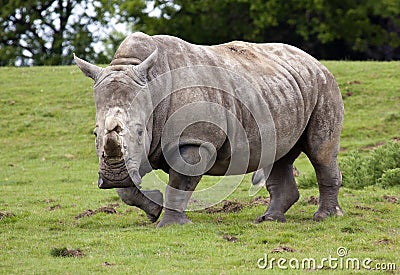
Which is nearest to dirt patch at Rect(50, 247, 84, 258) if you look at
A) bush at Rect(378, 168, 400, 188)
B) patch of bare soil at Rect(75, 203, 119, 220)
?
patch of bare soil at Rect(75, 203, 119, 220)

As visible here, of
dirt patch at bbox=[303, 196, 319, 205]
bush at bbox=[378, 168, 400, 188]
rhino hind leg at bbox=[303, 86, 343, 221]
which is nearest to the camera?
rhino hind leg at bbox=[303, 86, 343, 221]

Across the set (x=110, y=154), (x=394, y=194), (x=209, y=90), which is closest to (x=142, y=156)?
(x=110, y=154)

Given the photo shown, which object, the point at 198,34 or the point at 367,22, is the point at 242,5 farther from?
the point at 367,22

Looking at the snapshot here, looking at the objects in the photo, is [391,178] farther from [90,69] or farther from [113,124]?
[113,124]

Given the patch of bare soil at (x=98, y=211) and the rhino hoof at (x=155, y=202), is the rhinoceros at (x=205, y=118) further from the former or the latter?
the patch of bare soil at (x=98, y=211)

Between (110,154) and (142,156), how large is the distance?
0.46 metres

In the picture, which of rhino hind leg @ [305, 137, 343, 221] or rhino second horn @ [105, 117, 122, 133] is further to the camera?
rhino hind leg @ [305, 137, 343, 221]

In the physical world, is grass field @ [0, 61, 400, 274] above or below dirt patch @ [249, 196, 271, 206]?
above

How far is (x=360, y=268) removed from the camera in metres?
6.84

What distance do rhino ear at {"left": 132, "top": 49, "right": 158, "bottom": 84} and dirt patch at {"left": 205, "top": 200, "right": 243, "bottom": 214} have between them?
2.53m

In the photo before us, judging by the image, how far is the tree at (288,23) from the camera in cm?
3200

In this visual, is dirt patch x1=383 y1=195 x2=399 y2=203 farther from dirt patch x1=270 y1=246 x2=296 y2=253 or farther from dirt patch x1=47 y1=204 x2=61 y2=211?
dirt patch x1=47 y1=204 x2=61 y2=211

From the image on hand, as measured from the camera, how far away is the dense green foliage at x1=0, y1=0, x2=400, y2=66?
105ft

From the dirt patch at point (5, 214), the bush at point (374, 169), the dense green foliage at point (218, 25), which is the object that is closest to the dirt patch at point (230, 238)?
the dirt patch at point (5, 214)
